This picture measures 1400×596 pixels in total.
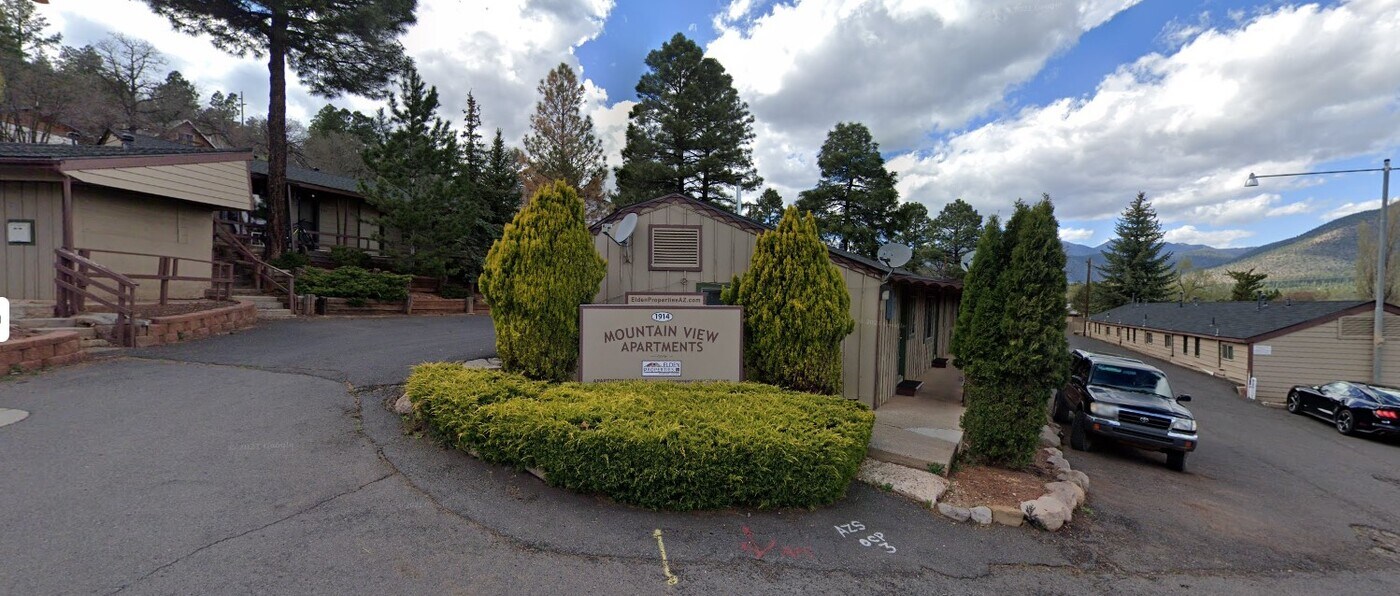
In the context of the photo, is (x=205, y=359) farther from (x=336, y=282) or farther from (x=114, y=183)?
(x=336, y=282)

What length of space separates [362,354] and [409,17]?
1393cm

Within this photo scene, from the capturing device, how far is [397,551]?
3.27 meters

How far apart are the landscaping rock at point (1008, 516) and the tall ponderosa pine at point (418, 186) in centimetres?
1705

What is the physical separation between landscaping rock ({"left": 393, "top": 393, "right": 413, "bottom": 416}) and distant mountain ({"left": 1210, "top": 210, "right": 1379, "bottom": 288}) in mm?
133095

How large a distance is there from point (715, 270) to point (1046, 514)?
5211mm

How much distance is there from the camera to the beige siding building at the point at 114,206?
9.70 m

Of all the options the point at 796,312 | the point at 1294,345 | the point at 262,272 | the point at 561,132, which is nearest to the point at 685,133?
the point at 561,132

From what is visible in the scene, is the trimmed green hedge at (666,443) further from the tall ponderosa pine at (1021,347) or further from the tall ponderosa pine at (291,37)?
the tall ponderosa pine at (291,37)

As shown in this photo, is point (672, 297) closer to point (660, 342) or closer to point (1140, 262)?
point (660, 342)

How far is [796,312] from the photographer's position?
6.41m

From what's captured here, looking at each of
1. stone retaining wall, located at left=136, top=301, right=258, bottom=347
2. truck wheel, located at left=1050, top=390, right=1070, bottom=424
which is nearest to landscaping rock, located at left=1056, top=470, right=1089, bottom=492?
truck wheel, located at left=1050, top=390, right=1070, bottom=424

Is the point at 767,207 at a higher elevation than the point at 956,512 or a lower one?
higher

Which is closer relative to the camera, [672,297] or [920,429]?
[920,429]

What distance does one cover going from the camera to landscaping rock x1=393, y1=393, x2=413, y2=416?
18.1ft
